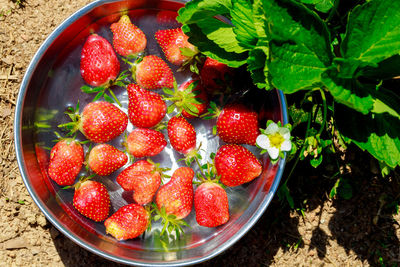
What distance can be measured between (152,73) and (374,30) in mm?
562

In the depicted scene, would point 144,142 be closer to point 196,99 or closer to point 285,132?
point 196,99

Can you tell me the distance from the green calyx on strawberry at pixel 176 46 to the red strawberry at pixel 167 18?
4cm

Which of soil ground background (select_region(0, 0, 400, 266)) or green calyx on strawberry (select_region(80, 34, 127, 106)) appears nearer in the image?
green calyx on strawberry (select_region(80, 34, 127, 106))

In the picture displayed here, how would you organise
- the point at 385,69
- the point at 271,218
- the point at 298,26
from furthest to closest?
the point at 271,218 → the point at 385,69 → the point at 298,26

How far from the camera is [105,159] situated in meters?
1.11

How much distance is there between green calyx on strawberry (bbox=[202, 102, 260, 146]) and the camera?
1.07 m

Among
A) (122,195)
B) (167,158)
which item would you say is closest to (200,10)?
(167,158)

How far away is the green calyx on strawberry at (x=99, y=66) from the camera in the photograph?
3.63 feet

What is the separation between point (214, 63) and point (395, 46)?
45 cm

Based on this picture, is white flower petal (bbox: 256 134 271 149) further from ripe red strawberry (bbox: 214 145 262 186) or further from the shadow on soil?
the shadow on soil

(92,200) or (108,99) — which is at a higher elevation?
(108,99)

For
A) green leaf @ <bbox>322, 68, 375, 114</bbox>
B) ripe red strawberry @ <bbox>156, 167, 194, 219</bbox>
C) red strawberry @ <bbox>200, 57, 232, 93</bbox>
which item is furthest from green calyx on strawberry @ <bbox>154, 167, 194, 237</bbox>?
green leaf @ <bbox>322, 68, 375, 114</bbox>

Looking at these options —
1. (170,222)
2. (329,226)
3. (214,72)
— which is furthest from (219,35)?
(329,226)

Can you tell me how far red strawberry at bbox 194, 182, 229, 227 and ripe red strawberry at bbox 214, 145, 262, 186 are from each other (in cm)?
4
